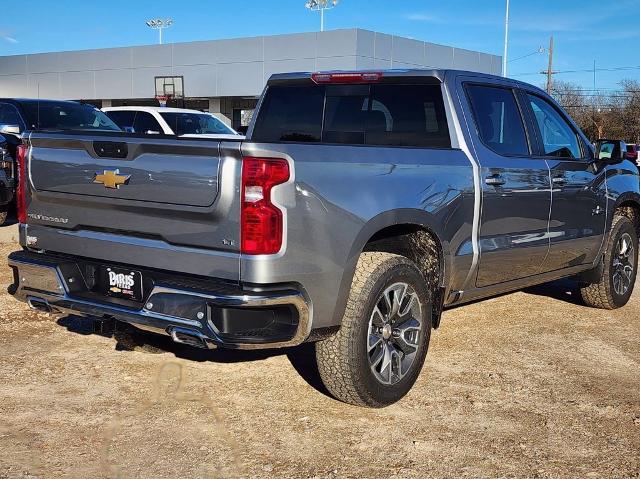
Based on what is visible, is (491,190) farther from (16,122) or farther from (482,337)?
(16,122)

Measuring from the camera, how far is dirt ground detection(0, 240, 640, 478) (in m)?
3.71

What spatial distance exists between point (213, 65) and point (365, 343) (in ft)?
136

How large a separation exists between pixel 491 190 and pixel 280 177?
1.98 m

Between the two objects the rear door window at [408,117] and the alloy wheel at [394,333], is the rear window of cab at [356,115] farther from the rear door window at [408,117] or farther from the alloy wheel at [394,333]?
the alloy wheel at [394,333]

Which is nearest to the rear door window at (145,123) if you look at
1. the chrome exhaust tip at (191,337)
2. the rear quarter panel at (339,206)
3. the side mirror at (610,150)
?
the side mirror at (610,150)

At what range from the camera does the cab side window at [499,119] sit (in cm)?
533

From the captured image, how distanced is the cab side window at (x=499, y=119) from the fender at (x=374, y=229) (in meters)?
0.99

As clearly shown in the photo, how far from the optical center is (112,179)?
4074 mm

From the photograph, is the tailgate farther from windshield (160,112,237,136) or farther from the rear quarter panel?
windshield (160,112,237,136)

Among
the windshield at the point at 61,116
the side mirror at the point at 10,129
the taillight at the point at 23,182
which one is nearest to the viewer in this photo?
the taillight at the point at 23,182

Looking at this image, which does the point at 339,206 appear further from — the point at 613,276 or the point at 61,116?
the point at 61,116

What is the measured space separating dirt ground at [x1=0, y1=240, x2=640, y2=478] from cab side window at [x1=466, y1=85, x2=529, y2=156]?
1.54 meters

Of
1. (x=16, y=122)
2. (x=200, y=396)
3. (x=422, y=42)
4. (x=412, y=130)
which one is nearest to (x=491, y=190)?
(x=412, y=130)

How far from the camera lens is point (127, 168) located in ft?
13.2
